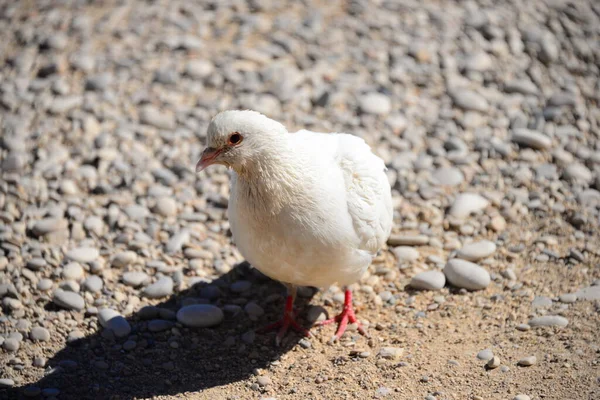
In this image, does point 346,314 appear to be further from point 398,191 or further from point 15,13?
point 15,13

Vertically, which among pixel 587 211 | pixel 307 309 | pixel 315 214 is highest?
pixel 315 214

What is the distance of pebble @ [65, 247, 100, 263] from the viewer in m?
6.08

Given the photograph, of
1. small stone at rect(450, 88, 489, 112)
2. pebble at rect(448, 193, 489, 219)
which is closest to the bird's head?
pebble at rect(448, 193, 489, 219)

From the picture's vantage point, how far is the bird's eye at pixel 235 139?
14.4 ft

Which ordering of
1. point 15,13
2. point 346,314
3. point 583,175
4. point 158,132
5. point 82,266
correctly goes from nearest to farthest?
point 346,314, point 82,266, point 583,175, point 158,132, point 15,13

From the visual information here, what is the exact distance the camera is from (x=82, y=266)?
19.9 feet

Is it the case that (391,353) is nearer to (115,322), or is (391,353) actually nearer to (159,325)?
(159,325)

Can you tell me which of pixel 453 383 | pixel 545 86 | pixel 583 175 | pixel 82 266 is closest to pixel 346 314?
pixel 453 383

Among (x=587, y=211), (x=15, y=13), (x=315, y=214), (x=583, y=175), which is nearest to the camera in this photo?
(x=315, y=214)

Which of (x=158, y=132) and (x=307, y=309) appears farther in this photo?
(x=158, y=132)

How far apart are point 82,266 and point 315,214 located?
2.61 m

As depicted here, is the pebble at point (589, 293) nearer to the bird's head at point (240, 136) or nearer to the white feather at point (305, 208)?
the white feather at point (305, 208)

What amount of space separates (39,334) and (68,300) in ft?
1.27

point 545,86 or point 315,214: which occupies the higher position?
point 315,214
